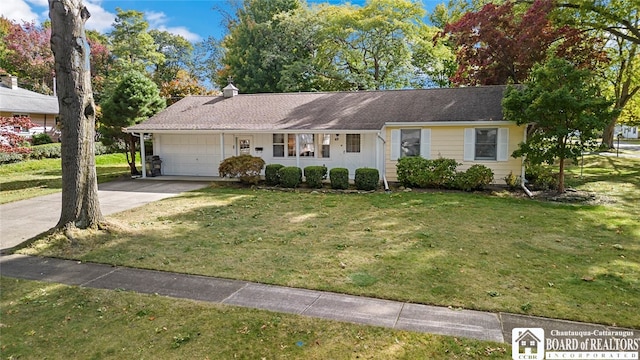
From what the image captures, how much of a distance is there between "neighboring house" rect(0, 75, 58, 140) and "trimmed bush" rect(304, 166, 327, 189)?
20919mm

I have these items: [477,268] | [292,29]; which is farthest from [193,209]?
[292,29]

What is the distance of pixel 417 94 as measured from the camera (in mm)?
17406

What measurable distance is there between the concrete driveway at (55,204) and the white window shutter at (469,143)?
1004cm

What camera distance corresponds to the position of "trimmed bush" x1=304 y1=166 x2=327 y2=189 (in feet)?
47.3

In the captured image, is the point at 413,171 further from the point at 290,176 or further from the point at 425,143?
the point at 290,176

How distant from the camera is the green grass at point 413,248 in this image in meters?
5.24

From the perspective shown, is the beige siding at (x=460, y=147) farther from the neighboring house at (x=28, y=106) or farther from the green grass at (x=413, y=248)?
the neighboring house at (x=28, y=106)

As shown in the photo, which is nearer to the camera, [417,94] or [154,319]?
[154,319]

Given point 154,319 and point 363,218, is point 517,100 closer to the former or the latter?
point 363,218

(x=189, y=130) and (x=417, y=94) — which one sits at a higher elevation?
(x=417, y=94)

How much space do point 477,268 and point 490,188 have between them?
859cm

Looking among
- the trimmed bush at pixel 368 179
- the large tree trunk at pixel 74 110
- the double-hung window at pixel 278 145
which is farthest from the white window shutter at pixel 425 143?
the large tree trunk at pixel 74 110

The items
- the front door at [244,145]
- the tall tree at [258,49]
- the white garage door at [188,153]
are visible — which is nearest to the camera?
the front door at [244,145]

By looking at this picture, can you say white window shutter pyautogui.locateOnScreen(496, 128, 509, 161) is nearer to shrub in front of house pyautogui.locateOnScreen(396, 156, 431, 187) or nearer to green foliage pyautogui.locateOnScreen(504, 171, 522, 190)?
green foliage pyautogui.locateOnScreen(504, 171, 522, 190)
